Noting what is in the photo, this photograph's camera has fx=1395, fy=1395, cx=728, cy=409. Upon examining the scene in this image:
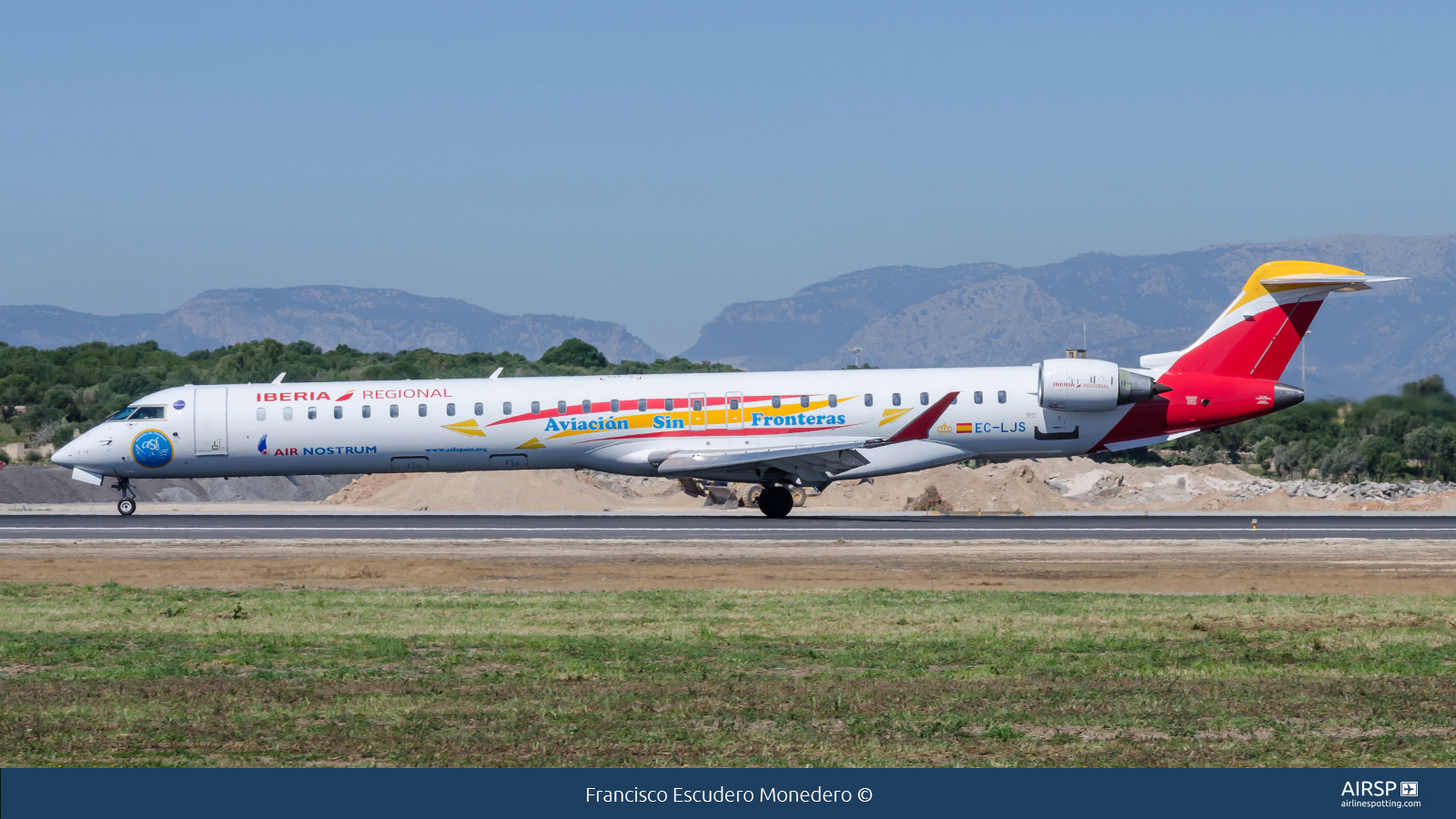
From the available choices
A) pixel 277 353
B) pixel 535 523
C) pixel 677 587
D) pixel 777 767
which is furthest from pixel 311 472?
pixel 277 353

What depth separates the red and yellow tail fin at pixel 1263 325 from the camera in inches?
1361

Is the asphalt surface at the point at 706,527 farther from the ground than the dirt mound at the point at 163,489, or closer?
closer

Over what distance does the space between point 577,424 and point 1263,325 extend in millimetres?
17143

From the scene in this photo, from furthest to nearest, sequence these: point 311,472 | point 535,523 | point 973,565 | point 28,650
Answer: point 311,472
point 535,523
point 973,565
point 28,650

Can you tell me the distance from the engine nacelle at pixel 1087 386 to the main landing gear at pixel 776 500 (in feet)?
21.4

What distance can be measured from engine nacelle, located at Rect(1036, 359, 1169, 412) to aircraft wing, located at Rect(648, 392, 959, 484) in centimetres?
222

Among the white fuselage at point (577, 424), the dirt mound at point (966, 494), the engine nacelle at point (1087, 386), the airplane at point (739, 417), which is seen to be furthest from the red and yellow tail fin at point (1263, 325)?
the dirt mound at point (966, 494)

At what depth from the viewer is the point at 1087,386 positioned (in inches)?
1305

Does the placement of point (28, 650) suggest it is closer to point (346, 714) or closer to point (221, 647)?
point (221, 647)

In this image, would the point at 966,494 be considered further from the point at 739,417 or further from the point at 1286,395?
the point at 739,417

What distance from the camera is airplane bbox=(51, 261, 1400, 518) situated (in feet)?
110

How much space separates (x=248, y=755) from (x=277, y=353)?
3147 inches

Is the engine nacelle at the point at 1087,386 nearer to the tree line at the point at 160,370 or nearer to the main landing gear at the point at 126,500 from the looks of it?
the main landing gear at the point at 126,500

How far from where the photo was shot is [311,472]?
35000mm
